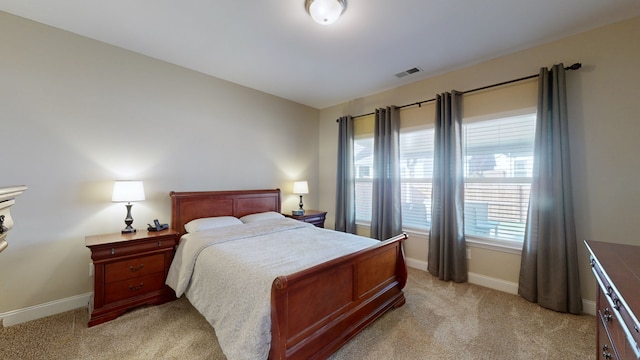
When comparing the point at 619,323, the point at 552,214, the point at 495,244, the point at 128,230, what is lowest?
the point at 495,244

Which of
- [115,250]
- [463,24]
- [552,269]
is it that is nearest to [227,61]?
[115,250]

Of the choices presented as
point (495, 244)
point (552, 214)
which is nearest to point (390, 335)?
point (495, 244)

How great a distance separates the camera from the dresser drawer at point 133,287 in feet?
7.38

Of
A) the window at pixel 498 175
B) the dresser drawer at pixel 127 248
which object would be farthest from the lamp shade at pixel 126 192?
the window at pixel 498 175

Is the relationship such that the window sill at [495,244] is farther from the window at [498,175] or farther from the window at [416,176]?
the window at [416,176]

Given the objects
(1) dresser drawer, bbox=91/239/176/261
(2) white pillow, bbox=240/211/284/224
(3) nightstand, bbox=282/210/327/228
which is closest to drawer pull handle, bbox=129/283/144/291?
(1) dresser drawer, bbox=91/239/176/261

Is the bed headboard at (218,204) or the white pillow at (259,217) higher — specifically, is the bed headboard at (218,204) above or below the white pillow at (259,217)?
above

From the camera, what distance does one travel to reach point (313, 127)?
4828mm

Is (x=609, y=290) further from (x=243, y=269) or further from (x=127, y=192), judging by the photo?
(x=127, y=192)

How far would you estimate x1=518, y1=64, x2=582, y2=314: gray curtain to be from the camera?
237cm

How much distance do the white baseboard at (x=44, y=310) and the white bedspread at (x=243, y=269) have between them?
0.89 m

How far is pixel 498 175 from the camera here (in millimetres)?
2904

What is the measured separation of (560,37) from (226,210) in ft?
14.2

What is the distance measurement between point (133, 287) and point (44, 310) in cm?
79
